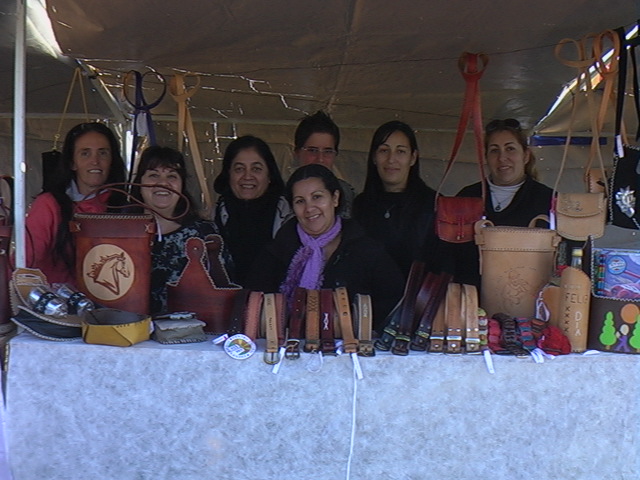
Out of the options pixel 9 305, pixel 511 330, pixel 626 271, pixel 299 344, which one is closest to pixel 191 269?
pixel 299 344

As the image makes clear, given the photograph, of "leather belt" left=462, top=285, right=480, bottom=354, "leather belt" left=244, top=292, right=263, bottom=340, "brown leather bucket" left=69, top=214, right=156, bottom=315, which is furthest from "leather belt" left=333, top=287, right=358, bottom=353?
"brown leather bucket" left=69, top=214, right=156, bottom=315

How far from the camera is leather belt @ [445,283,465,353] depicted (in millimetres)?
1956

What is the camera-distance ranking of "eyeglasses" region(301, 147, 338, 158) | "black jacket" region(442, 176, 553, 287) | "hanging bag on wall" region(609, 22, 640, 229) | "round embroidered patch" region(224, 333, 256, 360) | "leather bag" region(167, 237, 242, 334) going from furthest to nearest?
"eyeglasses" region(301, 147, 338, 158)
"black jacket" region(442, 176, 553, 287)
"hanging bag on wall" region(609, 22, 640, 229)
"leather bag" region(167, 237, 242, 334)
"round embroidered patch" region(224, 333, 256, 360)

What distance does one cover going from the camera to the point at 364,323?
2.00 metres

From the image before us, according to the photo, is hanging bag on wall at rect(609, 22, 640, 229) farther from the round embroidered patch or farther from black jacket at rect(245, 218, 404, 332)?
the round embroidered patch

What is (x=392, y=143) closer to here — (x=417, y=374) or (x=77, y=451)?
(x=417, y=374)

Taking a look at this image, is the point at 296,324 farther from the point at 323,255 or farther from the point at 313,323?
the point at 323,255

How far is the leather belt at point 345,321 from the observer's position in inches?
76.4

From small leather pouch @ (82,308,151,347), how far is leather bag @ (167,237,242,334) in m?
0.15

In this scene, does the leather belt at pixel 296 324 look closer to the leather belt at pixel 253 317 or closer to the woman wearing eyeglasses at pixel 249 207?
the leather belt at pixel 253 317

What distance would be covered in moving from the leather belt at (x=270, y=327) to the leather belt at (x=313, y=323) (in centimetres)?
10

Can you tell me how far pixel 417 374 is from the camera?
193 cm

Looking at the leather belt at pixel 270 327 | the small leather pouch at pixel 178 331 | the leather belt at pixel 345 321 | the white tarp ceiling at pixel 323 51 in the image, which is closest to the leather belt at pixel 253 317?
the leather belt at pixel 270 327

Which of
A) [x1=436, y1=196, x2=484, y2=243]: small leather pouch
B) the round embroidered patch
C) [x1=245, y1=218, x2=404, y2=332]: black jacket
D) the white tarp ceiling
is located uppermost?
the white tarp ceiling
